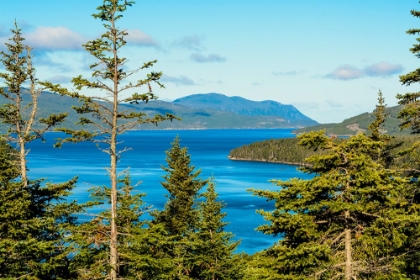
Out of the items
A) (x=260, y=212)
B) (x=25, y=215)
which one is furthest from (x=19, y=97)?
(x=260, y=212)

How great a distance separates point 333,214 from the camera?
11695 millimetres

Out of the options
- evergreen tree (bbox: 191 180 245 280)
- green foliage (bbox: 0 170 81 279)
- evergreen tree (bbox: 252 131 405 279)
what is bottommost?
evergreen tree (bbox: 191 180 245 280)

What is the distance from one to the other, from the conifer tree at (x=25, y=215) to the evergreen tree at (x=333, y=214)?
28.0 ft

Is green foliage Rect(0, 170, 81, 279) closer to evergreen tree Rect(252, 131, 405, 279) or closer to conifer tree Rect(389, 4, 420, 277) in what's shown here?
evergreen tree Rect(252, 131, 405, 279)

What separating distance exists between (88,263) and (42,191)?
5.07 m

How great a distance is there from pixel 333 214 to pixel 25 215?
479 inches

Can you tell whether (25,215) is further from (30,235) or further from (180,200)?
(180,200)

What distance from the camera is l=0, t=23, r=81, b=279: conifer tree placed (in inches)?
620

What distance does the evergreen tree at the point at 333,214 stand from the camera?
427 inches

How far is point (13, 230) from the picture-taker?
1655 centimetres

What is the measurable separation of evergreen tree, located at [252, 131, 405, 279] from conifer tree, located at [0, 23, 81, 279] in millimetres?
8529

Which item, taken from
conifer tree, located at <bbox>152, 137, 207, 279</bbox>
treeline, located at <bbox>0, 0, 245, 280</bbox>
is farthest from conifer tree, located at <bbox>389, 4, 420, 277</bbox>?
conifer tree, located at <bbox>152, 137, 207, 279</bbox>

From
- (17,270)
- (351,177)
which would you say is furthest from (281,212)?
(17,270)

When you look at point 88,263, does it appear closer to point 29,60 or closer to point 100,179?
point 29,60
